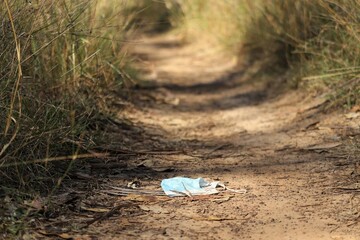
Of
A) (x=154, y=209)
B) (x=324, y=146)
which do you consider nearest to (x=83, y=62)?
(x=154, y=209)

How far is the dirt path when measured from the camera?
10.2 ft

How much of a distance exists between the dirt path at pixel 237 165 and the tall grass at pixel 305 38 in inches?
10.6

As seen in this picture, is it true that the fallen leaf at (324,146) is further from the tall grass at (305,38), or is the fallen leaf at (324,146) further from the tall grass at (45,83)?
the tall grass at (45,83)

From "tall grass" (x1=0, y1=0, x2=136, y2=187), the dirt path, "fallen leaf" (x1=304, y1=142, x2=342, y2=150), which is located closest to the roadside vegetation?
"tall grass" (x1=0, y1=0, x2=136, y2=187)

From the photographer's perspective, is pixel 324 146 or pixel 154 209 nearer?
pixel 154 209

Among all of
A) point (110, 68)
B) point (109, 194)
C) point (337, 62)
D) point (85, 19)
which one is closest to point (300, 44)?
point (337, 62)

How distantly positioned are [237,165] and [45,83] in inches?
53.0

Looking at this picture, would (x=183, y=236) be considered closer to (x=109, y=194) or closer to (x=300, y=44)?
(x=109, y=194)

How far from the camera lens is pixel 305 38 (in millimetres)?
6418

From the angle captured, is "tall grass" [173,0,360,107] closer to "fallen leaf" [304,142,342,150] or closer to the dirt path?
the dirt path

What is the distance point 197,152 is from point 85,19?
1260 mm

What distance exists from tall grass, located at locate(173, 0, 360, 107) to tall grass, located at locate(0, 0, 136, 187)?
1.85 meters

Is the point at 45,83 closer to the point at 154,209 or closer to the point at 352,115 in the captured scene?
the point at 154,209

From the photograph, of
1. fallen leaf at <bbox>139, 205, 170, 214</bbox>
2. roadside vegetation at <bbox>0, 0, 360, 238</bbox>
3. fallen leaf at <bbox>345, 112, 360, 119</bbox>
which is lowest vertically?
fallen leaf at <bbox>345, 112, 360, 119</bbox>
